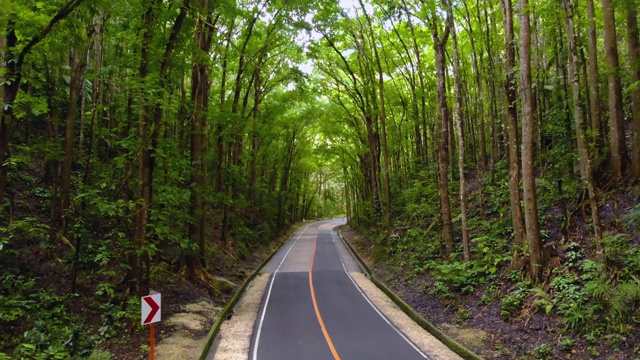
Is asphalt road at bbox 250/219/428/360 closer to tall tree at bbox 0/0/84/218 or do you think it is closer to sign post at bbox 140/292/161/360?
sign post at bbox 140/292/161/360

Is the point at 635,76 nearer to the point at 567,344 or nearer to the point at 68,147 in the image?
the point at 567,344

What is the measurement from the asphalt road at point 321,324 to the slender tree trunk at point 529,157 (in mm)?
3879

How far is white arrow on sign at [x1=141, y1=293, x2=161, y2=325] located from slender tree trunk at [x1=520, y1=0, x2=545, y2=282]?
895cm

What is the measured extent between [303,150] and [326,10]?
23.2 m

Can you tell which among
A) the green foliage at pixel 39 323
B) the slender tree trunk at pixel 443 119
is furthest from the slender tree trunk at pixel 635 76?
the green foliage at pixel 39 323

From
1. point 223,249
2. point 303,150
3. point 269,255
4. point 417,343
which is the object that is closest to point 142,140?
point 417,343

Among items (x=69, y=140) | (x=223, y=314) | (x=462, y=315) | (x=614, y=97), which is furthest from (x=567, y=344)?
(x=69, y=140)

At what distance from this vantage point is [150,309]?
733 centimetres

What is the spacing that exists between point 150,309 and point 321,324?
5507mm

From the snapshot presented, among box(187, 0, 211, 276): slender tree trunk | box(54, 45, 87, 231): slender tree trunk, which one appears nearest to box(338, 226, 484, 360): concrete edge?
box(187, 0, 211, 276): slender tree trunk

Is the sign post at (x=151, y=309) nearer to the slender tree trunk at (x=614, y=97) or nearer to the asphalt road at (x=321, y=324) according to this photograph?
the asphalt road at (x=321, y=324)

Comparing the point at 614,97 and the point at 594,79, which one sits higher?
the point at 594,79

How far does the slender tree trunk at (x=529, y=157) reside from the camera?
9547 mm

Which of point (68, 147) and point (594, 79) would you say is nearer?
point (594, 79)
